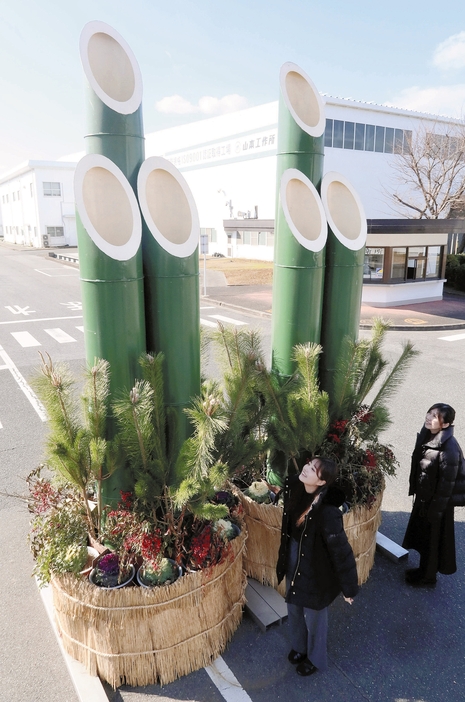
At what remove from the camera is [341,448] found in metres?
3.91

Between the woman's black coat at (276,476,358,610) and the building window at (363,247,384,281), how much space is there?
50.7 ft

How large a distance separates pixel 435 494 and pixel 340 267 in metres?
1.90

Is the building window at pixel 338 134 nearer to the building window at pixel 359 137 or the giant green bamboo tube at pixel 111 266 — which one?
the building window at pixel 359 137

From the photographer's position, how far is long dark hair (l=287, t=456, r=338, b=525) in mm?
2883

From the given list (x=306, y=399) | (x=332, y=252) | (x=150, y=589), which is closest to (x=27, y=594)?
(x=150, y=589)

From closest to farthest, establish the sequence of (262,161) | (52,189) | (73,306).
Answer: (73,306), (262,161), (52,189)

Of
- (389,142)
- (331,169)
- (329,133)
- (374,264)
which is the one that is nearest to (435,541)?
(374,264)

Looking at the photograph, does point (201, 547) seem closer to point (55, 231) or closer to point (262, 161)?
point (262, 161)

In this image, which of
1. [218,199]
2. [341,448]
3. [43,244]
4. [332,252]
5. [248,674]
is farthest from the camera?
[43,244]

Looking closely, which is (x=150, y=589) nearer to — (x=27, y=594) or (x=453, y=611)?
(x=27, y=594)

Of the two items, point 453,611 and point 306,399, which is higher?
point 306,399

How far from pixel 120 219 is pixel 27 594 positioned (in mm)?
2972

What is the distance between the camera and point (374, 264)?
17.7 meters

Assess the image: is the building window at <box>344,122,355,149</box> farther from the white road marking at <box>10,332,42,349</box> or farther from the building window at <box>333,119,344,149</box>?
the white road marking at <box>10,332,42,349</box>
